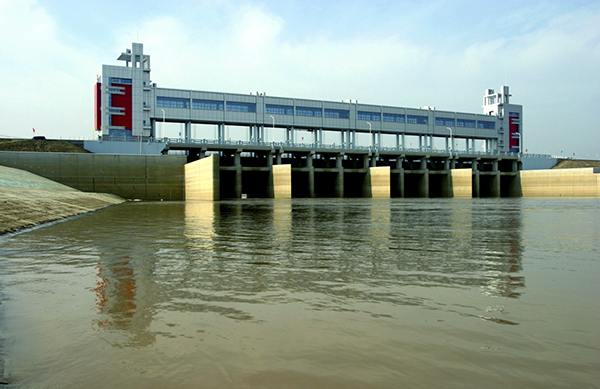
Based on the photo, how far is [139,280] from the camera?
6.08m

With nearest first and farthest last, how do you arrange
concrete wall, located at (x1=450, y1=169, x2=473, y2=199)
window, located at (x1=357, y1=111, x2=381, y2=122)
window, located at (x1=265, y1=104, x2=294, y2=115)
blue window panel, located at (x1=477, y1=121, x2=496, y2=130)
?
1. concrete wall, located at (x1=450, y1=169, x2=473, y2=199)
2. window, located at (x1=265, y1=104, x2=294, y2=115)
3. window, located at (x1=357, y1=111, x2=381, y2=122)
4. blue window panel, located at (x1=477, y1=121, x2=496, y2=130)

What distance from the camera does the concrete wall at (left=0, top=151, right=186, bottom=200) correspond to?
47.1 m

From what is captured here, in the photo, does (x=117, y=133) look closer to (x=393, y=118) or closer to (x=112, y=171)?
(x=112, y=171)

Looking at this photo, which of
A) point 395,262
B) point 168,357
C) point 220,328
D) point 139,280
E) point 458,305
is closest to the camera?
point 168,357

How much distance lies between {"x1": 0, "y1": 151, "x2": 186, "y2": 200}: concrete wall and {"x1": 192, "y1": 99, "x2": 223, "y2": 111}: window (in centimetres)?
1900

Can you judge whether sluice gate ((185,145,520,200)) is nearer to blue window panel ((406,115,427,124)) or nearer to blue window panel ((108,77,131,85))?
blue window panel ((406,115,427,124))

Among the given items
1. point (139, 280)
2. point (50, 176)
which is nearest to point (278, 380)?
point (139, 280)

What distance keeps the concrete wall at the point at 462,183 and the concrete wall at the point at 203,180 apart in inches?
1572

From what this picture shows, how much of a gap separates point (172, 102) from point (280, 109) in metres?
17.8

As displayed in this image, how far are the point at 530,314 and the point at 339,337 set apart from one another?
196 cm

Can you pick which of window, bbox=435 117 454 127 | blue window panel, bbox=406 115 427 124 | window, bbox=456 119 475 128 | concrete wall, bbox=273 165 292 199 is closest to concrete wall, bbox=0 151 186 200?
concrete wall, bbox=273 165 292 199

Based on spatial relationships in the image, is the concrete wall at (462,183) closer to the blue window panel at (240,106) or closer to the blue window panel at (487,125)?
the blue window panel at (487,125)

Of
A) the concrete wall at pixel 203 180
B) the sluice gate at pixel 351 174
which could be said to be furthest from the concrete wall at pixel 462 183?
the concrete wall at pixel 203 180

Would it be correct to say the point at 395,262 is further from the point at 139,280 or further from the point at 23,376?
the point at 23,376
